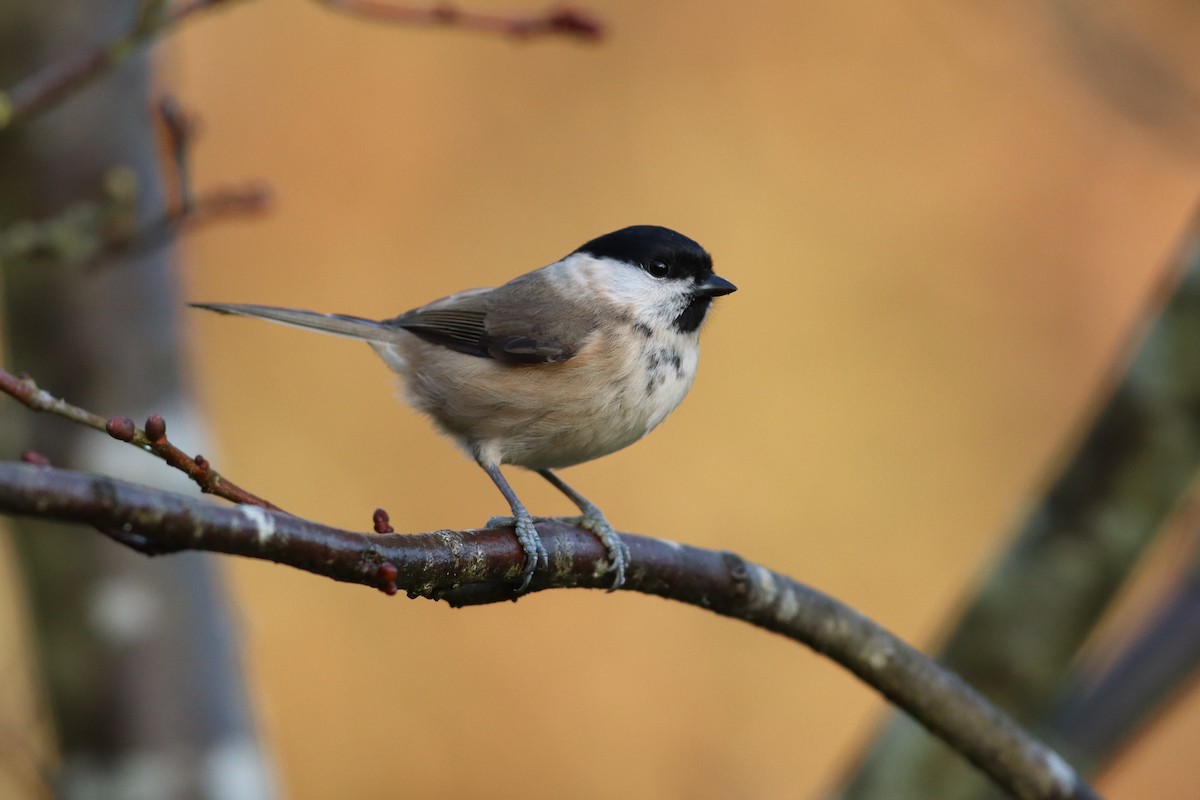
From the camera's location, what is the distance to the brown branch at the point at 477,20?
2.00 m

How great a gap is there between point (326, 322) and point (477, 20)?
681 millimetres

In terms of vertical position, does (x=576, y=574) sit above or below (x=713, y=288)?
below

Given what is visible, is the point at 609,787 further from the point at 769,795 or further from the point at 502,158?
the point at 502,158

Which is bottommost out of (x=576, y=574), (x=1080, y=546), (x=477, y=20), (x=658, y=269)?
(x=576, y=574)

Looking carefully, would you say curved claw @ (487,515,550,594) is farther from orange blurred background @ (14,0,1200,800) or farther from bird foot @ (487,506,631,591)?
orange blurred background @ (14,0,1200,800)

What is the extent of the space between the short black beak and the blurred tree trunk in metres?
1.15

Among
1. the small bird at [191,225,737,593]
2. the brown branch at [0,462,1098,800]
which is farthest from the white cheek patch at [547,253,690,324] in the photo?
the brown branch at [0,462,1098,800]

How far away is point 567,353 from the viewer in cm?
215

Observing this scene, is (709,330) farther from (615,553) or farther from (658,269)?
(615,553)

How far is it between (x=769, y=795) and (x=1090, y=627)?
180 centimetres

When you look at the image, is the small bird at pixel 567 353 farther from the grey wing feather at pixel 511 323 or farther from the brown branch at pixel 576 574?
the brown branch at pixel 576 574

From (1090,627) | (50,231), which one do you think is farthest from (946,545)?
(50,231)

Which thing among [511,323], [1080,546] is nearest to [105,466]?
[511,323]

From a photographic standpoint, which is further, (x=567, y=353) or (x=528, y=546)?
(x=567, y=353)
